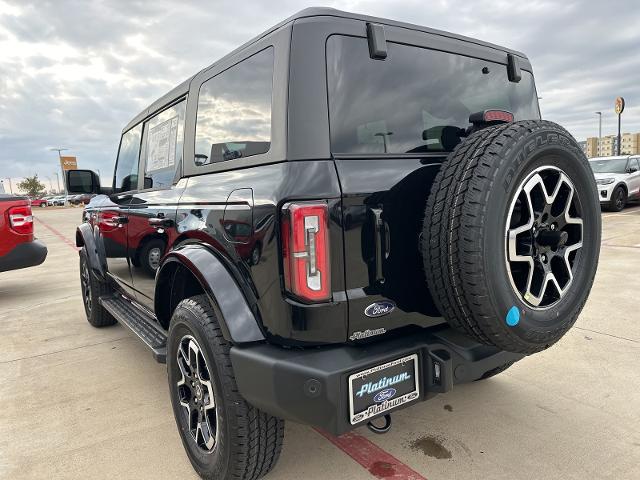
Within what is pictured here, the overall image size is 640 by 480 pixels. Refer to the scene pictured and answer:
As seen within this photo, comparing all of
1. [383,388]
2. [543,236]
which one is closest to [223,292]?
[383,388]

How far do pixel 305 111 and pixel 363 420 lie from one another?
1.15m

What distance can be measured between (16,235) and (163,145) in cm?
401

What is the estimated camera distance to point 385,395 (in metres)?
1.72

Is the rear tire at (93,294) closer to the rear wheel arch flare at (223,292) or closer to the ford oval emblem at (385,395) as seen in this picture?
the rear wheel arch flare at (223,292)

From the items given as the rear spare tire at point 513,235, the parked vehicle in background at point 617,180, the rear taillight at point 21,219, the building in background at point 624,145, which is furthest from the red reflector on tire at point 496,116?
the building in background at point 624,145

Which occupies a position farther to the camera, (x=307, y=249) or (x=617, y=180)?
(x=617, y=180)

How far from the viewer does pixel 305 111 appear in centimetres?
176

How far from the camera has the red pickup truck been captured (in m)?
5.70

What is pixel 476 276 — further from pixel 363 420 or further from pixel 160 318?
pixel 160 318

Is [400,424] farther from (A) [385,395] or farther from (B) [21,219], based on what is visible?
(B) [21,219]

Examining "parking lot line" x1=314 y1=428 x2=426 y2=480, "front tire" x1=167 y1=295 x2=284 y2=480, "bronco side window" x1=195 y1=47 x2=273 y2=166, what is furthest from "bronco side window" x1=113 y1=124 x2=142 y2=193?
"parking lot line" x1=314 y1=428 x2=426 y2=480

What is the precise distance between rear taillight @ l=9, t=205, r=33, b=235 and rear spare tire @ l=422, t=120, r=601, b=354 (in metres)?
5.75

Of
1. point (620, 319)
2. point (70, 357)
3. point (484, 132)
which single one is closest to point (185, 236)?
point (484, 132)

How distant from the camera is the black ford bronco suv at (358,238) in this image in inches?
65.8
